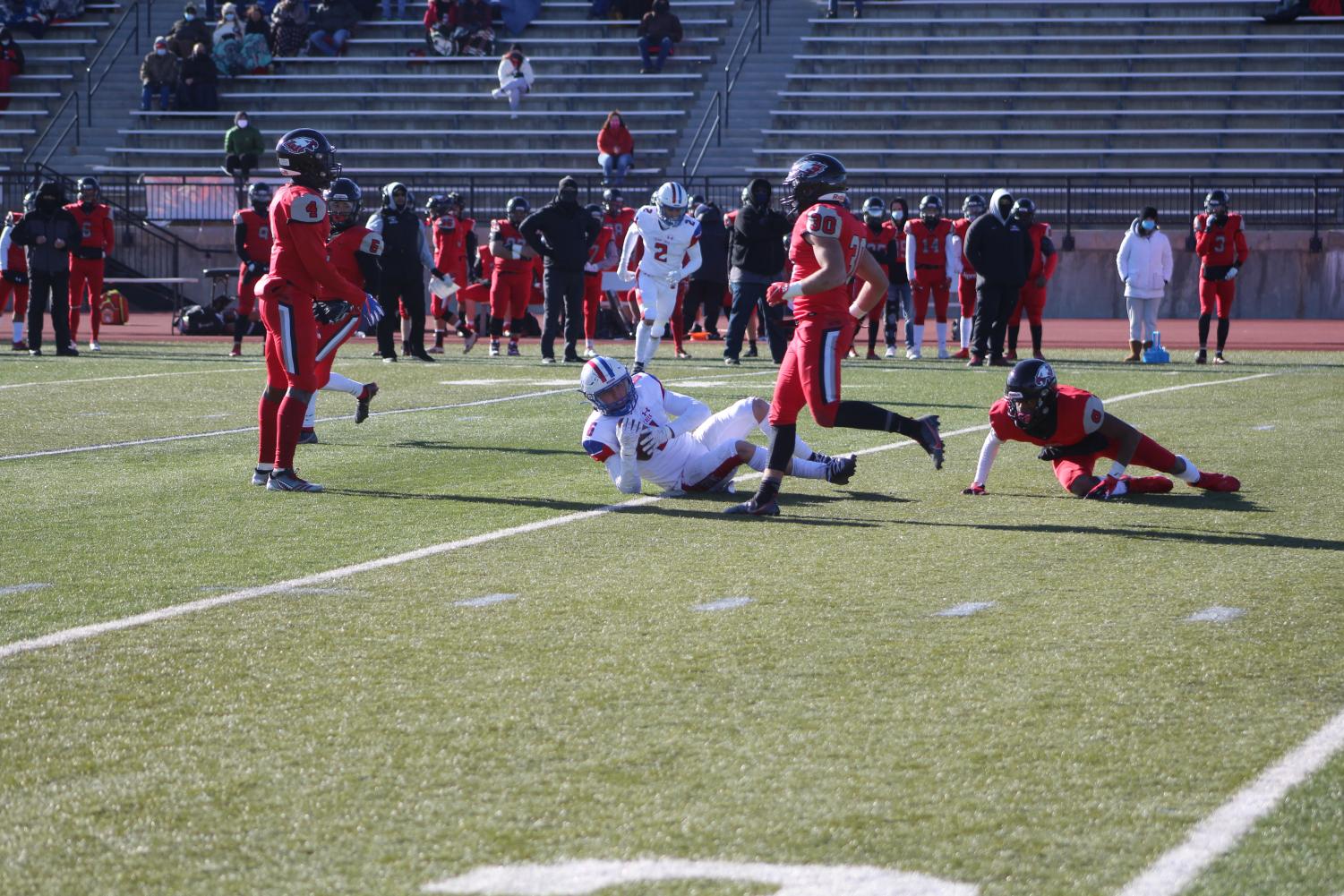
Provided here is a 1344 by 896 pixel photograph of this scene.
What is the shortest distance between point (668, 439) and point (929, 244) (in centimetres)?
1342

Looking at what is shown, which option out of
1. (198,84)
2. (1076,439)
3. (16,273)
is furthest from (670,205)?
(198,84)

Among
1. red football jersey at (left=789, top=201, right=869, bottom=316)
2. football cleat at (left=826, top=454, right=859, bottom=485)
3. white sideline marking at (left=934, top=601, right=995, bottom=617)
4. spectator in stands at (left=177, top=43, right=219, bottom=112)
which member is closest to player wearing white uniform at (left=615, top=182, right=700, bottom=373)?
football cleat at (left=826, top=454, right=859, bottom=485)

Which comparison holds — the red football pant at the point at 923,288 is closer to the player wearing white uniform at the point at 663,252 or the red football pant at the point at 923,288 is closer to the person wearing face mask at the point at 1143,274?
the person wearing face mask at the point at 1143,274

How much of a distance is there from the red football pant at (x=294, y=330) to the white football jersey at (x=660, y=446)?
4.86 ft

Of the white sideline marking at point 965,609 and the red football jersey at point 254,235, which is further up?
the red football jersey at point 254,235

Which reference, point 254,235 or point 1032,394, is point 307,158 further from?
point 254,235

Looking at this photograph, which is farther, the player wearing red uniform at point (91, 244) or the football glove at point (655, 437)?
the player wearing red uniform at point (91, 244)

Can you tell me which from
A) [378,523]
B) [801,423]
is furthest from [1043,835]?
[801,423]

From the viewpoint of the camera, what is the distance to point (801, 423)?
41.1 feet

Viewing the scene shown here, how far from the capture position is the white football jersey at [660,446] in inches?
344

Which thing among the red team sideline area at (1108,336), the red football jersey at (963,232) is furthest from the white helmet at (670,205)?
the red football jersey at (963,232)

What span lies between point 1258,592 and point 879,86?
27975mm

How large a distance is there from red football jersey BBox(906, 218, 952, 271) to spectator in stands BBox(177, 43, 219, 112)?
18.2m

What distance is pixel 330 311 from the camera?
963 cm
